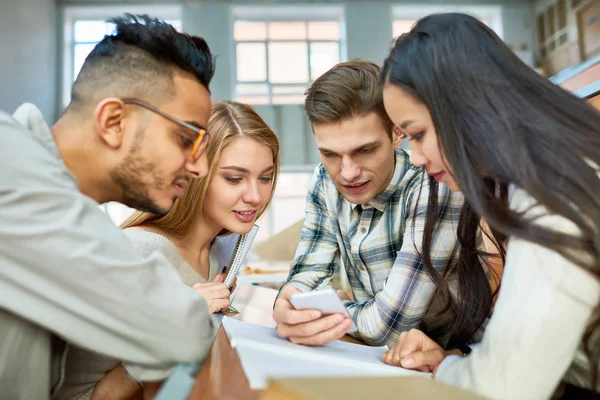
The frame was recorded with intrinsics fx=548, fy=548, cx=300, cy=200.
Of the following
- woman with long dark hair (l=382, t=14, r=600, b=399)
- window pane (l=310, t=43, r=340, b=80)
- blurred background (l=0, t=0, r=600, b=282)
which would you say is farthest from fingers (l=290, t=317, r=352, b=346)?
window pane (l=310, t=43, r=340, b=80)

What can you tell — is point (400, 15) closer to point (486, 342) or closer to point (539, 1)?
point (539, 1)

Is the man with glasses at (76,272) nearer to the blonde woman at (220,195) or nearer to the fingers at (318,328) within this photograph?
the fingers at (318,328)

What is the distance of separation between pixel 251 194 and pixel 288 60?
6.83 m

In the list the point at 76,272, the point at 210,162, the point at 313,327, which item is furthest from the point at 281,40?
the point at 76,272

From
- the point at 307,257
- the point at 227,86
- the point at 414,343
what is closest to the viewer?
the point at 414,343

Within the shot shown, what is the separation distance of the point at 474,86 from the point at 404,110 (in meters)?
0.17

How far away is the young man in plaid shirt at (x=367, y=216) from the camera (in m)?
1.49

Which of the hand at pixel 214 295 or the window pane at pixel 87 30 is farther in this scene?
the window pane at pixel 87 30

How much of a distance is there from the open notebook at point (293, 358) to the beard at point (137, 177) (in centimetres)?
34

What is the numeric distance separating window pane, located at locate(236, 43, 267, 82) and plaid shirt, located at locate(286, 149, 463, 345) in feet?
A: 21.4

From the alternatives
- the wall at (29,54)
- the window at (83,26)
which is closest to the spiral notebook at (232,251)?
the wall at (29,54)

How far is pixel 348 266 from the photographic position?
1.93 metres

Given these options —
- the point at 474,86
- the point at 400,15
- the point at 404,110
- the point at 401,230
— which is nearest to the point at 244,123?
the point at 401,230

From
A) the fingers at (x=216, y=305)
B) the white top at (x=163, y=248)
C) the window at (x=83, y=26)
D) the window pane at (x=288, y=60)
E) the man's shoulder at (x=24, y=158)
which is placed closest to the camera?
the man's shoulder at (x=24, y=158)
